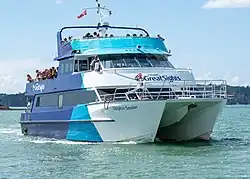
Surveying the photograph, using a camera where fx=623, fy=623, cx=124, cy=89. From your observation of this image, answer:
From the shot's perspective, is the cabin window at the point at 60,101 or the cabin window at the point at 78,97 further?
the cabin window at the point at 60,101

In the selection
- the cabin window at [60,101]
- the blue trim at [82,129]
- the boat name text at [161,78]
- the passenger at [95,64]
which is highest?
the passenger at [95,64]

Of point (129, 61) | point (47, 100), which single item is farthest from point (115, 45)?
point (47, 100)

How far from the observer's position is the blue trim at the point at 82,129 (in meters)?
22.7

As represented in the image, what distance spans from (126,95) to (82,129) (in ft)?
8.65

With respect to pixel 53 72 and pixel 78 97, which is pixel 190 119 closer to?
pixel 78 97

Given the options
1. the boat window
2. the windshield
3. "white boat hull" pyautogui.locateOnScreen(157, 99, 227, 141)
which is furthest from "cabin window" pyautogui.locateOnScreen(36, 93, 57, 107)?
"white boat hull" pyautogui.locateOnScreen(157, 99, 227, 141)

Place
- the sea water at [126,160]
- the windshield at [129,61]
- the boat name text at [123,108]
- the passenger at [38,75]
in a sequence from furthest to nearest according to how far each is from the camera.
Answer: the passenger at [38,75] < the windshield at [129,61] < the boat name text at [123,108] < the sea water at [126,160]

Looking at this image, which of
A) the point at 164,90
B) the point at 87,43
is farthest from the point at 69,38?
the point at 164,90

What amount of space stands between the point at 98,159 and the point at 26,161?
2.29m

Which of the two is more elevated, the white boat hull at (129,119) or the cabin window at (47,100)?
the cabin window at (47,100)

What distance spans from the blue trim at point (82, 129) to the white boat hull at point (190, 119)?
8.88ft

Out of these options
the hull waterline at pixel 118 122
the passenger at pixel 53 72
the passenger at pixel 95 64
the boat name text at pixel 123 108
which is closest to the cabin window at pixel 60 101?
the hull waterline at pixel 118 122

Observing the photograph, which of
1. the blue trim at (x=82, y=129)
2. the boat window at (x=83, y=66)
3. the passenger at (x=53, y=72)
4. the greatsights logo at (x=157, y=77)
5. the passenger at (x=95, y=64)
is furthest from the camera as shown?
the passenger at (x=53, y=72)

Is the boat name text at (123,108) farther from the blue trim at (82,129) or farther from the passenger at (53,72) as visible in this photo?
the passenger at (53,72)
